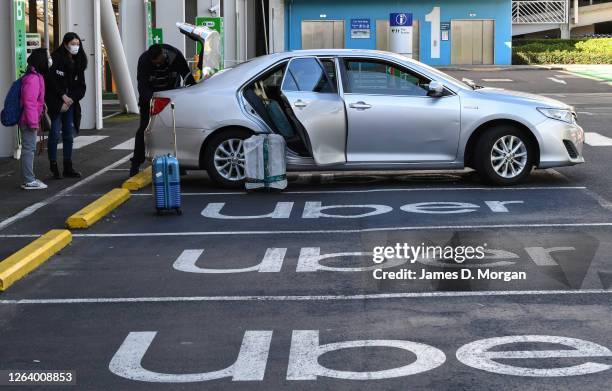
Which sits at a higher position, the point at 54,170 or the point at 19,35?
the point at 19,35

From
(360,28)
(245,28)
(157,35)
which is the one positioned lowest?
(157,35)

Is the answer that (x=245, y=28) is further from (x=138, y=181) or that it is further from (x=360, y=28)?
(x=138, y=181)

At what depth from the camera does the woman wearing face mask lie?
13.7 meters

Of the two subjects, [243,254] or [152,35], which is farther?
[152,35]

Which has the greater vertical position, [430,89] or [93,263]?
[430,89]

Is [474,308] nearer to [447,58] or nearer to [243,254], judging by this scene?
[243,254]

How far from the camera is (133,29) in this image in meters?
28.2

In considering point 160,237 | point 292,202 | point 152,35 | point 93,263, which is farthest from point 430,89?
point 152,35

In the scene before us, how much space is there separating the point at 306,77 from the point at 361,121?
847 millimetres

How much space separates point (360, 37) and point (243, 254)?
46379 millimetres

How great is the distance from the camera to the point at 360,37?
180 ft

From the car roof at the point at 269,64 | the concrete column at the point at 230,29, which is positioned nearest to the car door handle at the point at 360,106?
the car roof at the point at 269,64

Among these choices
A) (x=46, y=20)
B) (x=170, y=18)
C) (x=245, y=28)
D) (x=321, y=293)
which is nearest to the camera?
(x=321, y=293)

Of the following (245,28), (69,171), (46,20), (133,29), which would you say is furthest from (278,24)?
(69,171)
